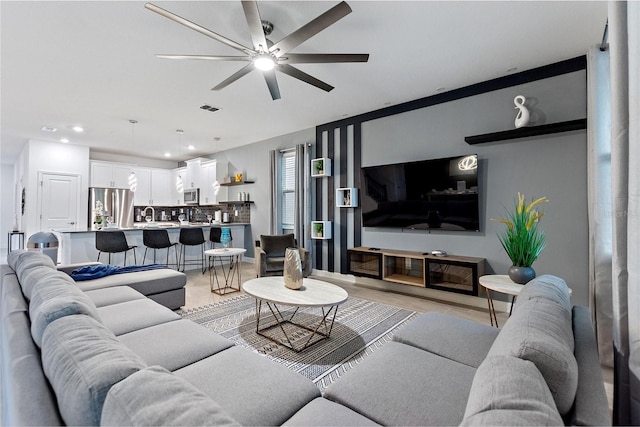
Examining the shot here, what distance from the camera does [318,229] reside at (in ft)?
17.4

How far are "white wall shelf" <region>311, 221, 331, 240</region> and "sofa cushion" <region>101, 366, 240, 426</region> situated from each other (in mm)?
4481

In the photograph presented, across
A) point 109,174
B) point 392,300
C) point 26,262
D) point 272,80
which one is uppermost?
point 272,80

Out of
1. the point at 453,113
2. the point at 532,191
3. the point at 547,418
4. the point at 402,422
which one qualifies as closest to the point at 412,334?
the point at 402,422

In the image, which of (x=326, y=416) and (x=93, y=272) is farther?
(x=93, y=272)

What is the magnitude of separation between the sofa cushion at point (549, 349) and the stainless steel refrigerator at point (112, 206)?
793 cm

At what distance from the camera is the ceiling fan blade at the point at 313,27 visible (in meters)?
1.89

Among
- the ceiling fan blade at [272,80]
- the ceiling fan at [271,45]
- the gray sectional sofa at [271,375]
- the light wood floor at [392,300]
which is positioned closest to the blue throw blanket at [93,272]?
the light wood floor at [392,300]

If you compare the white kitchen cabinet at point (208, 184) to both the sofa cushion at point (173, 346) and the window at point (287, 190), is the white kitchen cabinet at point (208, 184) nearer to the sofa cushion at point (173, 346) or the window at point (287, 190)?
the window at point (287, 190)

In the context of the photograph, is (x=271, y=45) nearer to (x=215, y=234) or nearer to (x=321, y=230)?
(x=321, y=230)

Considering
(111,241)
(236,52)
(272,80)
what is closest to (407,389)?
(272,80)

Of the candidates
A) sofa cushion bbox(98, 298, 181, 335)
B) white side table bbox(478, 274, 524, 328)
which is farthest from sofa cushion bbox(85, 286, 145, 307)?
white side table bbox(478, 274, 524, 328)

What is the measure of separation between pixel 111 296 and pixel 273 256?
2.50 metres

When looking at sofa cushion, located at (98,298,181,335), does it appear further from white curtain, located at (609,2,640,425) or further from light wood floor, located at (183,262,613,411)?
white curtain, located at (609,2,640,425)

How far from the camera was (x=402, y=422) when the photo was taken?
108 centimetres
